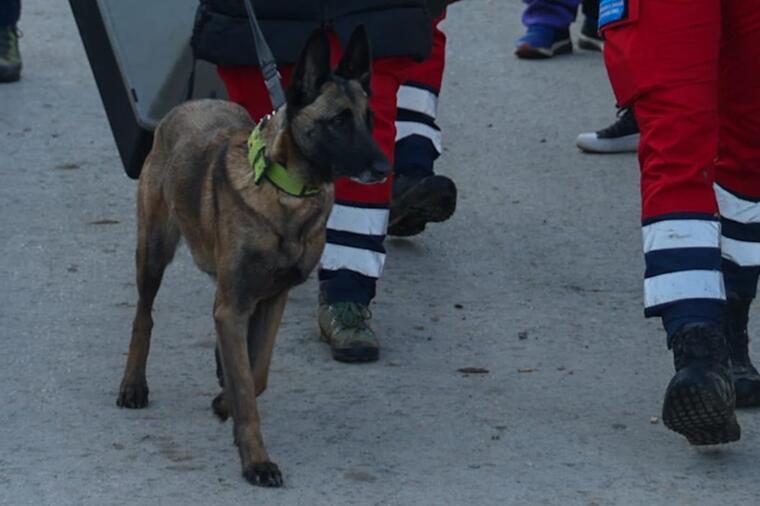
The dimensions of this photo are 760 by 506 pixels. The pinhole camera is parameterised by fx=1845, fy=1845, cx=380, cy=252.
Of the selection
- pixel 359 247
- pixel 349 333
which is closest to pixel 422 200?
pixel 359 247

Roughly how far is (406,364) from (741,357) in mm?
990

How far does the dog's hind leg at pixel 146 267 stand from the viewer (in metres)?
4.97

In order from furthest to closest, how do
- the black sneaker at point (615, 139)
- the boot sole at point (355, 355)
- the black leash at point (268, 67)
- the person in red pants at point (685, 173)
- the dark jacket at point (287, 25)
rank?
the black sneaker at point (615, 139), the boot sole at point (355, 355), the dark jacket at point (287, 25), the black leash at point (268, 67), the person in red pants at point (685, 173)

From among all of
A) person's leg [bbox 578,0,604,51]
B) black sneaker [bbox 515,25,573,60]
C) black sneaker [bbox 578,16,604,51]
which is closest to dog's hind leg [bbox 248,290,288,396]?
black sneaker [bbox 515,25,573,60]

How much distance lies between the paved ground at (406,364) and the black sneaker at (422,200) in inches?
7.1

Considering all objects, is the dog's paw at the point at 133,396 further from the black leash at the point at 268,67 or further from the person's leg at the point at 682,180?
the person's leg at the point at 682,180

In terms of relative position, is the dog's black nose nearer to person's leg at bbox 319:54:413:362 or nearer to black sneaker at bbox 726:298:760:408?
person's leg at bbox 319:54:413:362

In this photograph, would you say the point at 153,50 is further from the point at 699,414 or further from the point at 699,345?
the point at 699,414

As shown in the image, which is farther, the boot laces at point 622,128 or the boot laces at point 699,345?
the boot laces at point 622,128

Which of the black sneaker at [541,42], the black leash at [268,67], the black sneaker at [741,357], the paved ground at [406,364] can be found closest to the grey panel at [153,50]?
the paved ground at [406,364]

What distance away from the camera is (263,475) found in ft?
14.5

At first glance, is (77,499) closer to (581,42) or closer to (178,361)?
(178,361)

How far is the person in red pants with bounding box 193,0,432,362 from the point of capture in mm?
5234

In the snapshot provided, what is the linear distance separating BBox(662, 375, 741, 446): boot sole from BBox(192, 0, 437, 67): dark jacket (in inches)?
56.1
